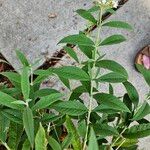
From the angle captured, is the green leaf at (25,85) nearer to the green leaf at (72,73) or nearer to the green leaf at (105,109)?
the green leaf at (72,73)

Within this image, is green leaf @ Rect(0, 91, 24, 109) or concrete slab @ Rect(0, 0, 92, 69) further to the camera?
concrete slab @ Rect(0, 0, 92, 69)

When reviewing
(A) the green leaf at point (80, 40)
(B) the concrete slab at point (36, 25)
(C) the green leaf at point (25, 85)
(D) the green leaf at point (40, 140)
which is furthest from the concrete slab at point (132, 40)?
(D) the green leaf at point (40, 140)

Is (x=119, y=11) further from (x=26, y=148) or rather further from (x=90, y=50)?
(x=26, y=148)

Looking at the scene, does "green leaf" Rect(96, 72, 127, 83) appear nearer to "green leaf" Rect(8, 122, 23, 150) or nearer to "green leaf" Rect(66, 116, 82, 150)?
"green leaf" Rect(66, 116, 82, 150)

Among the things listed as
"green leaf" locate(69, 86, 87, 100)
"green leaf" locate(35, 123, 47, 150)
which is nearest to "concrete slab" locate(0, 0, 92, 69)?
"green leaf" locate(69, 86, 87, 100)

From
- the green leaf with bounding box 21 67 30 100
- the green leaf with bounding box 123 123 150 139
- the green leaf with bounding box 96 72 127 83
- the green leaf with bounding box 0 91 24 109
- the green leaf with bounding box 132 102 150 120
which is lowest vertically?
the green leaf with bounding box 123 123 150 139

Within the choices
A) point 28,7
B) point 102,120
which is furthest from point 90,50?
point 28,7

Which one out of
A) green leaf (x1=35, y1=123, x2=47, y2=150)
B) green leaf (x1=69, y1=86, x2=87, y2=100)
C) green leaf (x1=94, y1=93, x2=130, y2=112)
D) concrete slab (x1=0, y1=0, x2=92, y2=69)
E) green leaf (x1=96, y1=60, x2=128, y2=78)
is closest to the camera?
green leaf (x1=35, y1=123, x2=47, y2=150)
